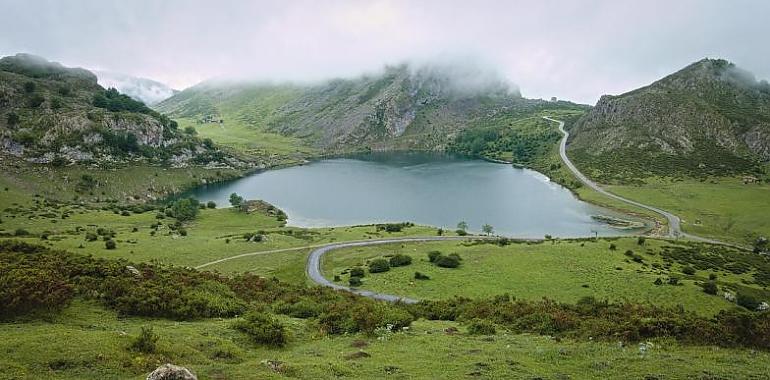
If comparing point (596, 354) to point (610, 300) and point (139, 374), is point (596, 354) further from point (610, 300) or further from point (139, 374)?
point (610, 300)

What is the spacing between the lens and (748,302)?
2345 inches

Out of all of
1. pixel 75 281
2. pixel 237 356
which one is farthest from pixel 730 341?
pixel 75 281

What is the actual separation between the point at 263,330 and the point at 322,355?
4.66 meters

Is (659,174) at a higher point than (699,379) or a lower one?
higher

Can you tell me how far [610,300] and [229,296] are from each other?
4659 cm

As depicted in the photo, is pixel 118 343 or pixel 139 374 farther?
pixel 118 343

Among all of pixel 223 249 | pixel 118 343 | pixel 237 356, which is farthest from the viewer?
pixel 223 249

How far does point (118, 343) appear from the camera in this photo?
21.1 metres

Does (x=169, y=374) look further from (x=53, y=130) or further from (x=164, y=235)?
(x=53, y=130)

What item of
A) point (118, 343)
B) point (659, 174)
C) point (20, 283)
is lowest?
point (118, 343)

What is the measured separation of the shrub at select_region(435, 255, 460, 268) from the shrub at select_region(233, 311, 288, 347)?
44.6m

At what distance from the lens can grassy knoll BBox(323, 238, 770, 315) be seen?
5934 cm

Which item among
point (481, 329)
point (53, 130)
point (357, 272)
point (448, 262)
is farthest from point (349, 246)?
point (53, 130)

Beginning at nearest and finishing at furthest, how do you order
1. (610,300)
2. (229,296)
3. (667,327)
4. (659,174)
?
1. (667,327)
2. (229,296)
3. (610,300)
4. (659,174)
